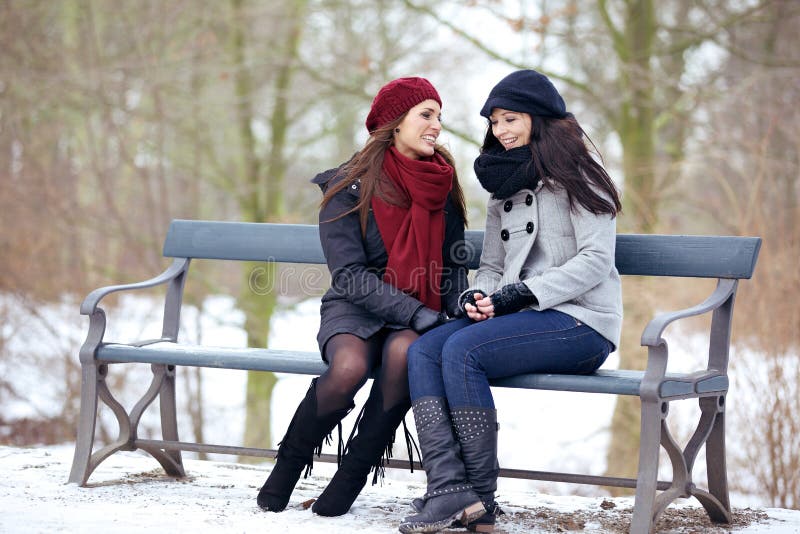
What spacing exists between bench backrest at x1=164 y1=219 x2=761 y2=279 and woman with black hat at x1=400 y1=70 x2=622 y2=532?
0.33 metres

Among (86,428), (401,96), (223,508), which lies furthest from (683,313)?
(86,428)

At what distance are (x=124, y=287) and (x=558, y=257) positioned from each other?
1789 millimetres

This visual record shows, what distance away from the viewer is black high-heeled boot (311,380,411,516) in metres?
3.33

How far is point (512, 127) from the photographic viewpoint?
3525 mm

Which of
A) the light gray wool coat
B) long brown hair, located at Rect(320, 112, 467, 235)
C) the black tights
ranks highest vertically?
long brown hair, located at Rect(320, 112, 467, 235)

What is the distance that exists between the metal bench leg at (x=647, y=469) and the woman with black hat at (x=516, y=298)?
0.90 ft

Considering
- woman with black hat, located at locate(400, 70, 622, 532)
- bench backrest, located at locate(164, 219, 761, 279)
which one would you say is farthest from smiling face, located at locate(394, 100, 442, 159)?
bench backrest, located at locate(164, 219, 761, 279)

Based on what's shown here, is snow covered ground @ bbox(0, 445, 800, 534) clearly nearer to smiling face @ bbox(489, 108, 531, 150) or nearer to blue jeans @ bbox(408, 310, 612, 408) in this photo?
blue jeans @ bbox(408, 310, 612, 408)

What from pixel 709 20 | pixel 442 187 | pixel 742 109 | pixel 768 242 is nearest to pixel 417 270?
pixel 442 187

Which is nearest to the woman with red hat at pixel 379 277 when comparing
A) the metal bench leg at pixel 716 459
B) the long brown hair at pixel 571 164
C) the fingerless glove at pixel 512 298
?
the fingerless glove at pixel 512 298

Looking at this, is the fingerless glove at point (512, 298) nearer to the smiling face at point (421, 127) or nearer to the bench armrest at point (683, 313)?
the bench armrest at point (683, 313)

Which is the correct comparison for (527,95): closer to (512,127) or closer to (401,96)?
(512,127)

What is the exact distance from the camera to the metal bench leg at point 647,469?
10.2ft

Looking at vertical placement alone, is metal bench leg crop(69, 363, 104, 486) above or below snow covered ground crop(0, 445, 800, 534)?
above
